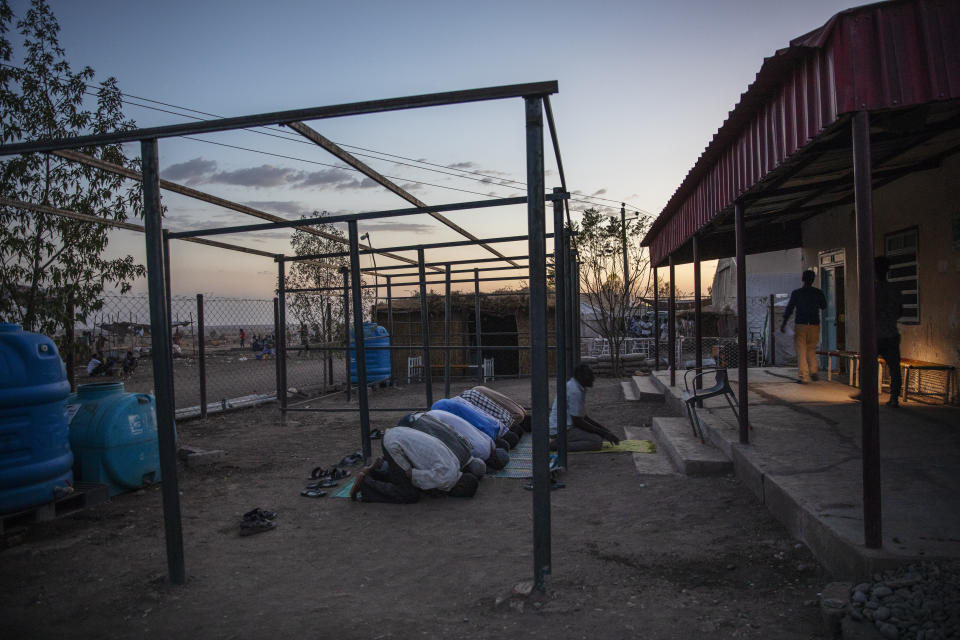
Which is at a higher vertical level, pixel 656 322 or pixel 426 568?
pixel 656 322

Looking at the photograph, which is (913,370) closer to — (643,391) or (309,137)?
(643,391)

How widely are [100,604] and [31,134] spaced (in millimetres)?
5510

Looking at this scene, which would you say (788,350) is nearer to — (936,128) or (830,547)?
(936,128)

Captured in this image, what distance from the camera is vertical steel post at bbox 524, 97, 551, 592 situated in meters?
3.32

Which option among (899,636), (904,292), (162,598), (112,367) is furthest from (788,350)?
(112,367)

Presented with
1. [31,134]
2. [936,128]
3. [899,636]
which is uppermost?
[31,134]

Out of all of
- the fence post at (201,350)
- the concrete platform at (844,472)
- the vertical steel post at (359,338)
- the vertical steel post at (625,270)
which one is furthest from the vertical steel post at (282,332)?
the vertical steel post at (625,270)

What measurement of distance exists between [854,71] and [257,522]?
16.8 feet

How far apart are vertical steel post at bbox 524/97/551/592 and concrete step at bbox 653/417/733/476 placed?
9.45 ft

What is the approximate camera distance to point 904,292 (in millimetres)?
7723

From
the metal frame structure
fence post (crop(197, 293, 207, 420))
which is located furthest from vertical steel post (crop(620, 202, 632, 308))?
the metal frame structure

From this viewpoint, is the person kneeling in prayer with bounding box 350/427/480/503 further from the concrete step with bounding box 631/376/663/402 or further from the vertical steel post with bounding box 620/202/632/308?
the vertical steel post with bounding box 620/202/632/308

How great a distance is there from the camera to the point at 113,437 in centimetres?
555

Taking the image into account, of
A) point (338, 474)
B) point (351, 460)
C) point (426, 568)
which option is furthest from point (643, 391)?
point (426, 568)
